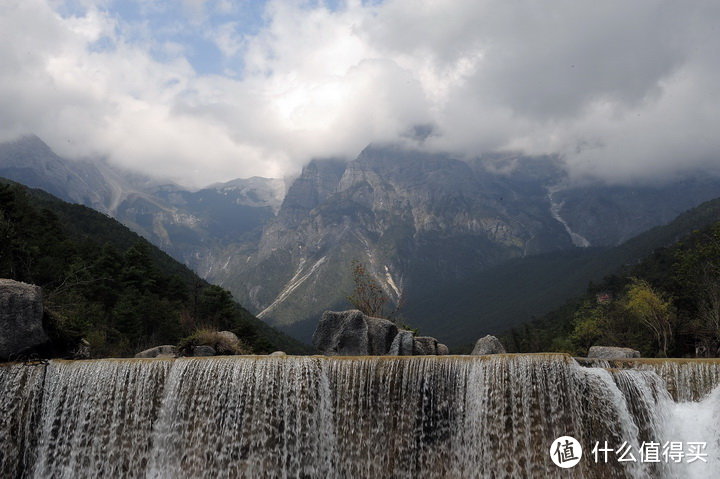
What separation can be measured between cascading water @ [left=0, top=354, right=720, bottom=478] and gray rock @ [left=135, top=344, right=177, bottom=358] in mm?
6843

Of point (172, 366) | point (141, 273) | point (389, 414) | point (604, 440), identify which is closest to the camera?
point (604, 440)

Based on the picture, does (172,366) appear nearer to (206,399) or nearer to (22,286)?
(206,399)

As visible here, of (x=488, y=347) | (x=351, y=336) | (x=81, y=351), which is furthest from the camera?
(x=488, y=347)

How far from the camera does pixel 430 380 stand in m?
18.2

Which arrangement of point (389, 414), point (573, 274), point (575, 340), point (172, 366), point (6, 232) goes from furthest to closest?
point (573, 274) < point (575, 340) < point (6, 232) < point (172, 366) < point (389, 414)

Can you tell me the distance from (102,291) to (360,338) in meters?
25.4

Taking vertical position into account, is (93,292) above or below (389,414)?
above

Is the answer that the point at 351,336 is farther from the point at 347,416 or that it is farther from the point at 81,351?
the point at 81,351

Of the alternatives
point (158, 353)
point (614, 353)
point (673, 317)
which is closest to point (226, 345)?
point (158, 353)

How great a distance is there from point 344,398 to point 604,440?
8871 mm

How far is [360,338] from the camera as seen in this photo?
28.1 m

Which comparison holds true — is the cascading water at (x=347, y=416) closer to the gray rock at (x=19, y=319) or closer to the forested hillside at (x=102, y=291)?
the gray rock at (x=19, y=319)

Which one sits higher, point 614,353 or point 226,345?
point 614,353

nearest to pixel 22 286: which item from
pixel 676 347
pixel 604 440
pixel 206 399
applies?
pixel 206 399
